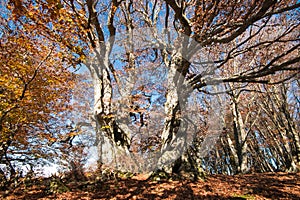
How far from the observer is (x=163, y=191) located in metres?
5.66

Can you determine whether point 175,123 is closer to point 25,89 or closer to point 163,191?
point 163,191

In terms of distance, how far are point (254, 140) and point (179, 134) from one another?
20.0 meters

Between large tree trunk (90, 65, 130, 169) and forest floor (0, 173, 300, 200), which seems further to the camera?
large tree trunk (90, 65, 130, 169)

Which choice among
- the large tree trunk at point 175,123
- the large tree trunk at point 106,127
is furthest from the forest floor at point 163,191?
the large tree trunk at point 106,127

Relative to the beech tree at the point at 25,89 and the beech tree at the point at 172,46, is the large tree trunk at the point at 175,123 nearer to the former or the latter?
the beech tree at the point at 172,46

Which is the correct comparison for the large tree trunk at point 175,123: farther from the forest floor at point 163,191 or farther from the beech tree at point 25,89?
the beech tree at point 25,89

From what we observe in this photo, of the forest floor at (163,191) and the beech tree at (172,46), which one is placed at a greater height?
the beech tree at (172,46)

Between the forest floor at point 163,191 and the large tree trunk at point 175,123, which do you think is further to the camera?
the large tree trunk at point 175,123

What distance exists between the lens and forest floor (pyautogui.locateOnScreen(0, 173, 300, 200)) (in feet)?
17.4

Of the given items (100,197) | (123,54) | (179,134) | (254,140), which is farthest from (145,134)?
(254,140)

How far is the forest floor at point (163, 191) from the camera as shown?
5.32 metres

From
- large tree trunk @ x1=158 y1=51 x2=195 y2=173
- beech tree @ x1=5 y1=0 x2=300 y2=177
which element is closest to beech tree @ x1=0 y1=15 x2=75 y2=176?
beech tree @ x1=5 y1=0 x2=300 y2=177

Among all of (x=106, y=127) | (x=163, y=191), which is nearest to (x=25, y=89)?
(x=106, y=127)

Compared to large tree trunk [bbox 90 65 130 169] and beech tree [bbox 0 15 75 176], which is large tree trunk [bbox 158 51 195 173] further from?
beech tree [bbox 0 15 75 176]
